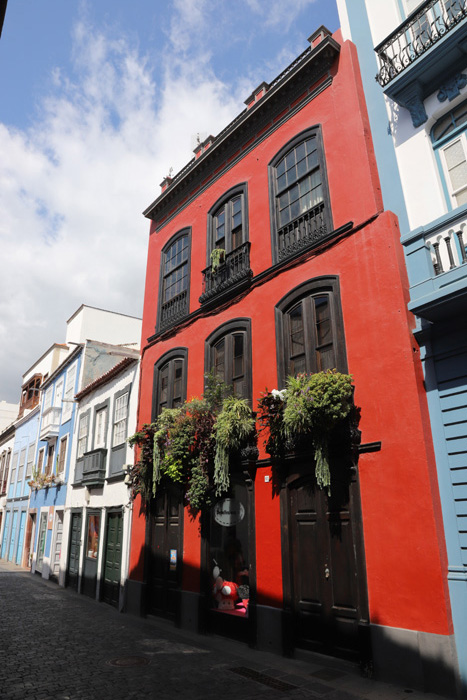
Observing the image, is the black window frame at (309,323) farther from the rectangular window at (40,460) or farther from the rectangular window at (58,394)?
the rectangular window at (40,460)

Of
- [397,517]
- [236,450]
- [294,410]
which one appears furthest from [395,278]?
[236,450]

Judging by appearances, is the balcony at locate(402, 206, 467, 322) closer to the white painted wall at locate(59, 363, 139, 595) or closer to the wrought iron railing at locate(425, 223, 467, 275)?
the wrought iron railing at locate(425, 223, 467, 275)

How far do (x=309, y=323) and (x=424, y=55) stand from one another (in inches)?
197

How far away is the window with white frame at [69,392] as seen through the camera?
70.1 ft

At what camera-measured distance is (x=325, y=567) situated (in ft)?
26.3

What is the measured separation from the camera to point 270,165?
11.7 meters

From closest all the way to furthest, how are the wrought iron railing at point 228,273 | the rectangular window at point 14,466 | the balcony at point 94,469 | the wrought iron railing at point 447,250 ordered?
the wrought iron railing at point 447,250, the wrought iron railing at point 228,273, the balcony at point 94,469, the rectangular window at point 14,466

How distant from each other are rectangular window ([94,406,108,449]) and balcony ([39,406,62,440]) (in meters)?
5.60

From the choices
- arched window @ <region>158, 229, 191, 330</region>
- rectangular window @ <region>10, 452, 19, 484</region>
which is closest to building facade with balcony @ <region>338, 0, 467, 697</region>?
arched window @ <region>158, 229, 191, 330</region>

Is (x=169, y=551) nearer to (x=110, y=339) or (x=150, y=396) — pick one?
(x=150, y=396)

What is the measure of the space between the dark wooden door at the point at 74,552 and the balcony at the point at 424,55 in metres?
17.3

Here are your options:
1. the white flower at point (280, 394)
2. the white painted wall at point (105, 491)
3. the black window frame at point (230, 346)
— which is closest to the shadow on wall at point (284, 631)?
the white painted wall at point (105, 491)

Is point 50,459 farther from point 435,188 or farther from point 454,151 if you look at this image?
point 454,151

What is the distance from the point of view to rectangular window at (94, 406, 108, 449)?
679 inches
